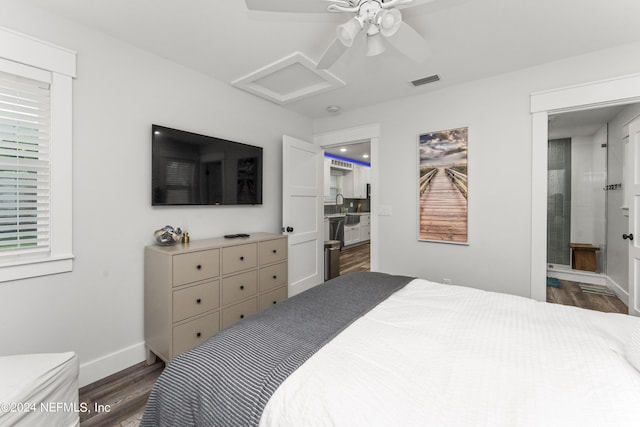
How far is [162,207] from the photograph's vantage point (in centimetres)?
226

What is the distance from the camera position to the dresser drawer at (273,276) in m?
2.56

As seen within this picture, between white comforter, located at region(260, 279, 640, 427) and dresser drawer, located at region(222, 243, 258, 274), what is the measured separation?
1.36 metres

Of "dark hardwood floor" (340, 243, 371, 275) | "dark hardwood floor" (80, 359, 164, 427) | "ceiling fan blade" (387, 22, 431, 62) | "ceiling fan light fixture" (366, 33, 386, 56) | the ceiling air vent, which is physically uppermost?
the ceiling air vent

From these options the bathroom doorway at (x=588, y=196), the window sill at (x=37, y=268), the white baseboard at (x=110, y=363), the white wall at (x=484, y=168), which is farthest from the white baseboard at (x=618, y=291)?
the window sill at (x=37, y=268)

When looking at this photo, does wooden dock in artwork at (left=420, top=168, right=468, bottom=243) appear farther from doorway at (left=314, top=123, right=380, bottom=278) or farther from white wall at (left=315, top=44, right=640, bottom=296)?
doorway at (left=314, top=123, right=380, bottom=278)

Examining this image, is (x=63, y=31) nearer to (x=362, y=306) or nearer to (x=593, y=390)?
(x=362, y=306)

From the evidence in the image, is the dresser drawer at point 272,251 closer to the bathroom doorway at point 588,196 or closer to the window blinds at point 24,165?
the window blinds at point 24,165

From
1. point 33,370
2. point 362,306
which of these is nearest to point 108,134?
point 33,370

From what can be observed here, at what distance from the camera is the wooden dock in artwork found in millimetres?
2762

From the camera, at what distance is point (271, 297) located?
2.65 m

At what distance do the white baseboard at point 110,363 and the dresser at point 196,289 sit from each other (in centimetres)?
8

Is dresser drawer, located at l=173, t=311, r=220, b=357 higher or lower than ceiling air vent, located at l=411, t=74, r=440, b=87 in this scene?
lower

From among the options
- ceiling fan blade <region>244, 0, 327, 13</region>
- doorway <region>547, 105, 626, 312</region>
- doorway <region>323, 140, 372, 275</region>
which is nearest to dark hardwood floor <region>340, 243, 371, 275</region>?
doorway <region>323, 140, 372, 275</region>

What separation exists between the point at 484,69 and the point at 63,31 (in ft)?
10.7
